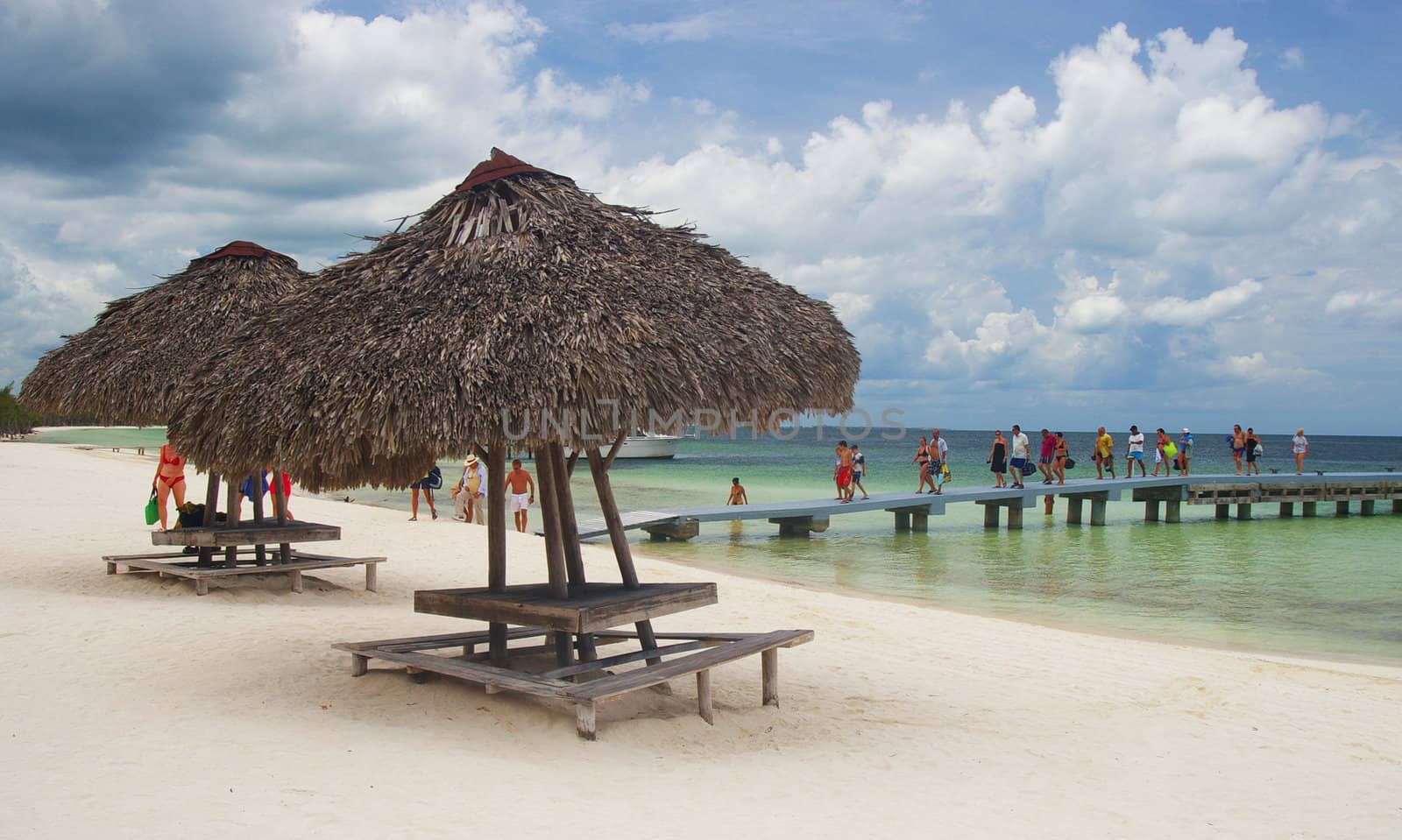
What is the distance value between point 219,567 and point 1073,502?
70.4 feet

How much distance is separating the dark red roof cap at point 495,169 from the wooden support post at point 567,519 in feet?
5.42

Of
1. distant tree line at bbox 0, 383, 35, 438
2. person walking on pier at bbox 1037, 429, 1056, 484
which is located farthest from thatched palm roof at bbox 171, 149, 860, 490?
distant tree line at bbox 0, 383, 35, 438

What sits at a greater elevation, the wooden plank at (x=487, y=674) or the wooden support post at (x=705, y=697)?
the wooden plank at (x=487, y=674)

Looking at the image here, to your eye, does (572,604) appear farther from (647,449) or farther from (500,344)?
(647,449)

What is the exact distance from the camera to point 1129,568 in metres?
17.8

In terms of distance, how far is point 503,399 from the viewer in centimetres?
490

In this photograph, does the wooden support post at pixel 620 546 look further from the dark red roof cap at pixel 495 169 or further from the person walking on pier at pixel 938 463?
the person walking on pier at pixel 938 463

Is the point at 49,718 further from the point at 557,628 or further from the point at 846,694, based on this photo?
the point at 846,694

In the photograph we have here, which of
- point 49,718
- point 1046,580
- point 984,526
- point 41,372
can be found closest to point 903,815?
point 49,718

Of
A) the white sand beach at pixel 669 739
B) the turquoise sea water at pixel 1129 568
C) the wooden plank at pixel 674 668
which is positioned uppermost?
the wooden plank at pixel 674 668

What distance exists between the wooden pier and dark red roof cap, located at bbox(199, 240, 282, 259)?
28.5ft

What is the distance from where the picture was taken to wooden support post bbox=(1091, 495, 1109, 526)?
25188mm

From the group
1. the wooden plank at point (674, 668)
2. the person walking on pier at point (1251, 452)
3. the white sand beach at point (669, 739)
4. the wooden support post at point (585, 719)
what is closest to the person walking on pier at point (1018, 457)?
the person walking on pier at point (1251, 452)

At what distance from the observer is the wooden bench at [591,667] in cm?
520
